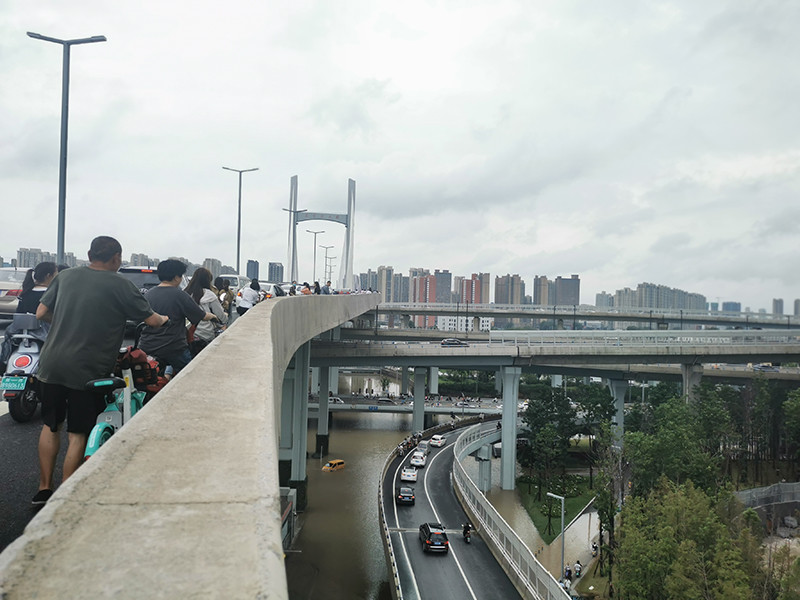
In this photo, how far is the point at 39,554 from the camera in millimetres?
1764

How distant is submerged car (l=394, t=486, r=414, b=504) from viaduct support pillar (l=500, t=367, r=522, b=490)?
892 centimetres

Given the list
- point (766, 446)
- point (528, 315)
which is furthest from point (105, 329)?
point (528, 315)

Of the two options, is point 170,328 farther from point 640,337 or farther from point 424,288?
point 424,288

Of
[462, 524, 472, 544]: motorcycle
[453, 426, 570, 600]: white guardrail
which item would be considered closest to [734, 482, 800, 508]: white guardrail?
[453, 426, 570, 600]: white guardrail

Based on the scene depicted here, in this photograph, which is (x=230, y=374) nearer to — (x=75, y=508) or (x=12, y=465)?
(x=75, y=508)

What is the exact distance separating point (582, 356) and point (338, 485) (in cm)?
1699

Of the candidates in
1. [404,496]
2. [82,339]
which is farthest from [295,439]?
[82,339]

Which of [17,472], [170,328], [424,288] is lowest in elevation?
[17,472]

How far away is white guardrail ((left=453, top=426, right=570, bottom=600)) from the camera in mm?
17328

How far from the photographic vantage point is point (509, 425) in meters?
37.1

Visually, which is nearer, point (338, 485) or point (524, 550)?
point (524, 550)

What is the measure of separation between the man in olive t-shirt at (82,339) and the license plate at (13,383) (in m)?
2.60

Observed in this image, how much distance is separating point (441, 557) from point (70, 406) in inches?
789

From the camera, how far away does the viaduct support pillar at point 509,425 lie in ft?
121
